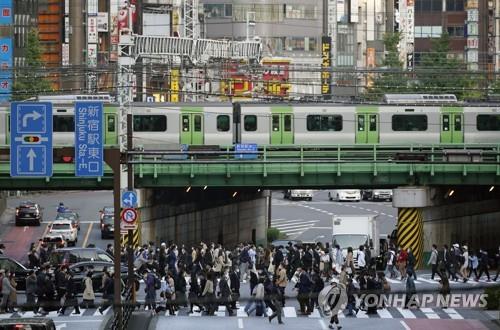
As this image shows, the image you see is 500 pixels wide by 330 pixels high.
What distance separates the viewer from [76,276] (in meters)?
52.6

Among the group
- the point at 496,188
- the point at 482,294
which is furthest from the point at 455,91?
the point at 482,294

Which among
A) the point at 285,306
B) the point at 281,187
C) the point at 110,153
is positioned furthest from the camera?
the point at 281,187

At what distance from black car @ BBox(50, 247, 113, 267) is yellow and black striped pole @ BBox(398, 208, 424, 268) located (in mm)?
16073

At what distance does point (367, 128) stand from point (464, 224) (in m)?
6.77

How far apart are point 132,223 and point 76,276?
4.52 m

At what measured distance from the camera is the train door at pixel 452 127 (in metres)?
74.4

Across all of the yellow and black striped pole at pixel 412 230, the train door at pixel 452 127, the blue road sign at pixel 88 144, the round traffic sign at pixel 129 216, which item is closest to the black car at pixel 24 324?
the blue road sign at pixel 88 144

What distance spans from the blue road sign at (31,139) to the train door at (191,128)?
92.0 feet

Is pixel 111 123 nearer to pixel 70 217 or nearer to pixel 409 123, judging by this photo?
pixel 409 123

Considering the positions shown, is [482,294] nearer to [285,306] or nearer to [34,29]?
[285,306]

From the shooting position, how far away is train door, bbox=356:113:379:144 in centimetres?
7388

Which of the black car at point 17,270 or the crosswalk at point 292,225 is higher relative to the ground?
the black car at point 17,270

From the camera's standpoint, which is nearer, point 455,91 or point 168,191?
point 168,191

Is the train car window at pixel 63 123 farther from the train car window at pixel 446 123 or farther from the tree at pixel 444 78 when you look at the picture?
the tree at pixel 444 78
